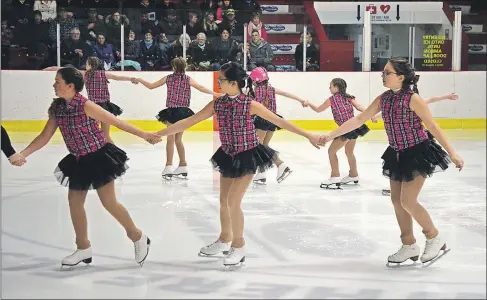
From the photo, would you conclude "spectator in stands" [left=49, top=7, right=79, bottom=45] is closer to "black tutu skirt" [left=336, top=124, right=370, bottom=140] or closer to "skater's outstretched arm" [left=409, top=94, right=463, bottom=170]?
"black tutu skirt" [left=336, top=124, right=370, bottom=140]

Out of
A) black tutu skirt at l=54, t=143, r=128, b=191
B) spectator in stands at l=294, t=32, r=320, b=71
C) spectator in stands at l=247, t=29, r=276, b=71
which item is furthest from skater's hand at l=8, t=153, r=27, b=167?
spectator in stands at l=294, t=32, r=320, b=71

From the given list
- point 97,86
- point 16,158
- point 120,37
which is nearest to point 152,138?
point 16,158

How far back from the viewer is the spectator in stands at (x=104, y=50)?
46.5 ft

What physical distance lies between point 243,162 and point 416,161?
3.40ft

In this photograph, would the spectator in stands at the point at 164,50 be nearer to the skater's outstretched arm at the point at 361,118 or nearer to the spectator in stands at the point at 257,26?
the spectator in stands at the point at 257,26

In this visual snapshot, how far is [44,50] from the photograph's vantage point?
46.1 ft

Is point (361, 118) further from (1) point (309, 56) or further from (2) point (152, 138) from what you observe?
(1) point (309, 56)

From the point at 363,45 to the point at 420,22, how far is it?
4.42 ft

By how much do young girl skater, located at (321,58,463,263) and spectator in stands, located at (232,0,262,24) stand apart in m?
10.1

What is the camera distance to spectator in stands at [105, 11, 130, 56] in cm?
1430

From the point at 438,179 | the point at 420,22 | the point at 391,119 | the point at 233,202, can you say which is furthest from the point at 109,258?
the point at 420,22

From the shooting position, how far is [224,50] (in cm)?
1461

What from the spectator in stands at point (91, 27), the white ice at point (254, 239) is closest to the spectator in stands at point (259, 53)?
the spectator in stands at point (91, 27)

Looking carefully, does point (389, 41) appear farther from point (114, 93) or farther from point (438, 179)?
point (438, 179)
